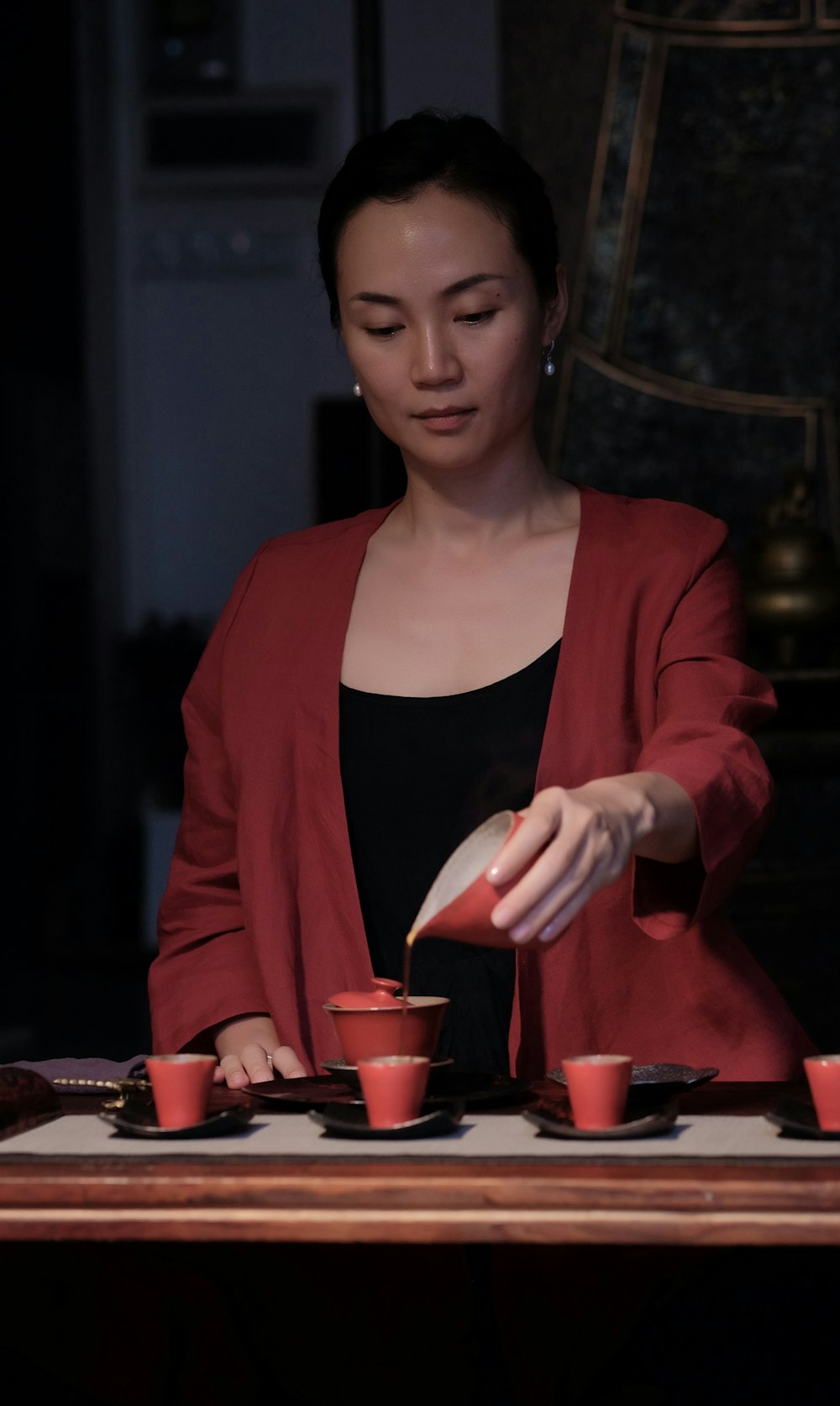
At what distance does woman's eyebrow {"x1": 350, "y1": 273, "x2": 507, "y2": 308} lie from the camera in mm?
1791

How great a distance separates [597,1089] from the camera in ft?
4.15

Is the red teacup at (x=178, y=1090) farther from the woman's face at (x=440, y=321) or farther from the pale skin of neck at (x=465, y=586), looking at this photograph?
the woman's face at (x=440, y=321)

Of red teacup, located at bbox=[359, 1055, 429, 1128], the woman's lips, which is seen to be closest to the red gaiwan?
red teacup, located at bbox=[359, 1055, 429, 1128]

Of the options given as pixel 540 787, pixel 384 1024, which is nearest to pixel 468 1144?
pixel 384 1024

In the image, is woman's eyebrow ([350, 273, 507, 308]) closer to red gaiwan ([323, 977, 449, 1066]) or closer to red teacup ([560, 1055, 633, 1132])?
red gaiwan ([323, 977, 449, 1066])

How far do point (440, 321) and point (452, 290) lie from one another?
0.03m

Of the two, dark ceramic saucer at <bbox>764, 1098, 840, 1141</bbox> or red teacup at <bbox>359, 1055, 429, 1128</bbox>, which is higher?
red teacup at <bbox>359, 1055, 429, 1128</bbox>

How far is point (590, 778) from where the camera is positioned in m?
1.80

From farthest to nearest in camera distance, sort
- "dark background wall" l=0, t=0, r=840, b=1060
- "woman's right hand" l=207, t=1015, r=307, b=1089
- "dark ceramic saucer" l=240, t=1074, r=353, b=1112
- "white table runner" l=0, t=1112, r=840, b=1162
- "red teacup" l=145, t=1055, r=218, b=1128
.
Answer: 1. "dark background wall" l=0, t=0, r=840, b=1060
2. "woman's right hand" l=207, t=1015, r=307, b=1089
3. "dark ceramic saucer" l=240, t=1074, r=353, b=1112
4. "red teacup" l=145, t=1055, r=218, b=1128
5. "white table runner" l=0, t=1112, r=840, b=1162

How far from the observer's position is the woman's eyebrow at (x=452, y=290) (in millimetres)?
1791

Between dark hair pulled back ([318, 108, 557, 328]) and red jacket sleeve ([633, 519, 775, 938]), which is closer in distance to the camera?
red jacket sleeve ([633, 519, 775, 938])

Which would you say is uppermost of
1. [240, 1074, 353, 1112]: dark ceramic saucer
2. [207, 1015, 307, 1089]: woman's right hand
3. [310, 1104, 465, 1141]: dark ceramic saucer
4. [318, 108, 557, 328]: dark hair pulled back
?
[318, 108, 557, 328]: dark hair pulled back

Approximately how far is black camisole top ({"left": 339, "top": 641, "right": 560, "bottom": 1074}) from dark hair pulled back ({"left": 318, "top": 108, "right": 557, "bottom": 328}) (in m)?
0.44

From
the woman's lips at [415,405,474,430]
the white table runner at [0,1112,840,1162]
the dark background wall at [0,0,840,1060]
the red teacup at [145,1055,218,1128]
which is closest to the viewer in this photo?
the white table runner at [0,1112,840,1162]
